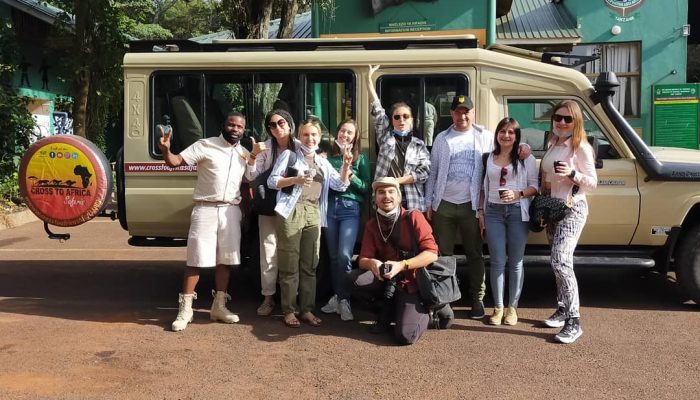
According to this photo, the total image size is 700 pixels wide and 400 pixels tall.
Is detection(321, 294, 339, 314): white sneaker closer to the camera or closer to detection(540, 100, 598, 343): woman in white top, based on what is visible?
the camera

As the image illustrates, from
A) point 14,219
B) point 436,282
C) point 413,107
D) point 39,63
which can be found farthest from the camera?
point 39,63

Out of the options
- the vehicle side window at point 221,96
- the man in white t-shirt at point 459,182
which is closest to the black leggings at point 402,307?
the man in white t-shirt at point 459,182

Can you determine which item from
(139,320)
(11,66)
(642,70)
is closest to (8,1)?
(11,66)

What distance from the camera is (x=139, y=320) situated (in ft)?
19.2

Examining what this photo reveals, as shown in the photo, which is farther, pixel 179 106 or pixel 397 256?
pixel 179 106

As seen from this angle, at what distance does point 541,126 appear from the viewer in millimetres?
6227

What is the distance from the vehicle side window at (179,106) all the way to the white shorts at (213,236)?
87 cm

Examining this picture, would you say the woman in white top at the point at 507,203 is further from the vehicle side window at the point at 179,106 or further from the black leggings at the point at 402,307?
the vehicle side window at the point at 179,106

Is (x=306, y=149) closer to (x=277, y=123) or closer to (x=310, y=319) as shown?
(x=277, y=123)

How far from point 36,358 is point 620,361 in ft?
13.5

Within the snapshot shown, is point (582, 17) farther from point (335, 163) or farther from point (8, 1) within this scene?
point (8, 1)

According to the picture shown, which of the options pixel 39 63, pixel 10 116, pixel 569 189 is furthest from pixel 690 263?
pixel 39 63

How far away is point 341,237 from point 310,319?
730 mm

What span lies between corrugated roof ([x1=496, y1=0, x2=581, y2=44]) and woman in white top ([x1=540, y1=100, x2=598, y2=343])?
9.13m
